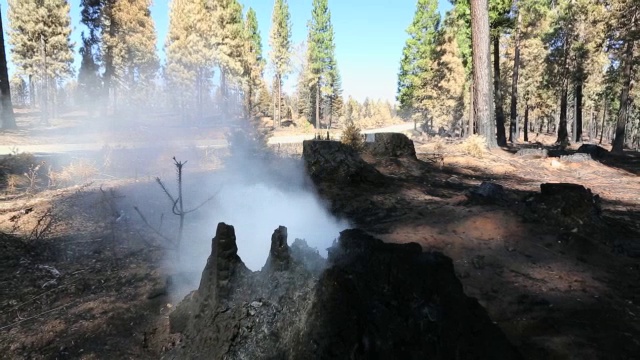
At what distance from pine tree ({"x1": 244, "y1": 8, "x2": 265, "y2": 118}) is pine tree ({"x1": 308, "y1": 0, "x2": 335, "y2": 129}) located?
19.3ft

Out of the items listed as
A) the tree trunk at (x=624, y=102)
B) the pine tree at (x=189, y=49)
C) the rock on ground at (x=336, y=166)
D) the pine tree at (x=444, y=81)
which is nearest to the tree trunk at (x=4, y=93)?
the rock on ground at (x=336, y=166)

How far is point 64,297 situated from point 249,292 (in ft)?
7.36

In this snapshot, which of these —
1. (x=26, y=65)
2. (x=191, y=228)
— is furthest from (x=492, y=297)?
(x=26, y=65)

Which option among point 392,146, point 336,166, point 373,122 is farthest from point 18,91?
point 336,166

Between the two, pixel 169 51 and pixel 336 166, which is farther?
pixel 169 51

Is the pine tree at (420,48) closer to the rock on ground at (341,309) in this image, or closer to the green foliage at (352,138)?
the green foliage at (352,138)

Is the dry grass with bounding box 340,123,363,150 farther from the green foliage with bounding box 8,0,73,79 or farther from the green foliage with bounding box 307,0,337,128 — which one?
the green foliage with bounding box 307,0,337,128

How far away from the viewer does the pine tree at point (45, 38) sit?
27.0 metres

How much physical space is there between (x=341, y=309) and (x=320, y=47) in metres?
41.2

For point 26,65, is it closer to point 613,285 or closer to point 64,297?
point 64,297

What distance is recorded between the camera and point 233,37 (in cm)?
3425

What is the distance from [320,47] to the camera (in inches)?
1603

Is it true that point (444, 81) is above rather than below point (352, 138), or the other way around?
above

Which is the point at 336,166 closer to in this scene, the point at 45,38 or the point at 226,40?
the point at 226,40
